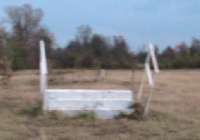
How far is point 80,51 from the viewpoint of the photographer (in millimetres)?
32719

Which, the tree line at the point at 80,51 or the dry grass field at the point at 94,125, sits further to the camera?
the tree line at the point at 80,51

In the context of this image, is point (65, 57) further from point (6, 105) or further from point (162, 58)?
point (6, 105)

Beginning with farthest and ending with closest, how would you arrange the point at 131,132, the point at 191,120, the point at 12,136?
the point at 191,120 < the point at 131,132 < the point at 12,136

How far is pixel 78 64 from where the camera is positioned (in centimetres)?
2794

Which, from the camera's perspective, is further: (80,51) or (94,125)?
(80,51)

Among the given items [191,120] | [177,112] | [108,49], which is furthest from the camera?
[108,49]

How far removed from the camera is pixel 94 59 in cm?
2695

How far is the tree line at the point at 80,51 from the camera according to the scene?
2750 cm

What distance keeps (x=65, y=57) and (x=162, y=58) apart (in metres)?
11.4

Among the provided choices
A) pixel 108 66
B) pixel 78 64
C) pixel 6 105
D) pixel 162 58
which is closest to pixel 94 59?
pixel 78 64

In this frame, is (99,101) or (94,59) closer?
(99,101)

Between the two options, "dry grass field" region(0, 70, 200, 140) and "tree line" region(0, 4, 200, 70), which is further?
"tree line" region(0, 4, 200, 70)

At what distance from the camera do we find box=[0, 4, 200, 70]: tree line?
1083 inches

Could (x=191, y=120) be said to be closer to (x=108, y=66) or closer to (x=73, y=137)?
(x=73, y=137)
